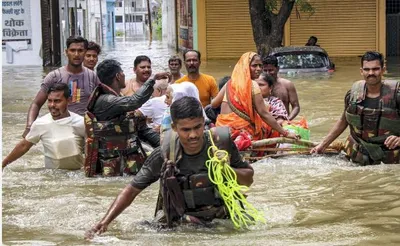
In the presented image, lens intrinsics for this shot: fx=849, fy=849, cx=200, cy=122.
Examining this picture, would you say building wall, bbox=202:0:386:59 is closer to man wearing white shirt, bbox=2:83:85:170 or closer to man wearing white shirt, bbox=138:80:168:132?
man wearing white shirt, bbox=138:80:168:132

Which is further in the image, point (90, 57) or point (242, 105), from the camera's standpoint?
point (90, 57)

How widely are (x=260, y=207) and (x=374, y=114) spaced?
5.92 ft

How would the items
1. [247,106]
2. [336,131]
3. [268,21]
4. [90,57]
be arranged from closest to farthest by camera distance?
[336,131]
[247,106]
[90,57]
[268,21]

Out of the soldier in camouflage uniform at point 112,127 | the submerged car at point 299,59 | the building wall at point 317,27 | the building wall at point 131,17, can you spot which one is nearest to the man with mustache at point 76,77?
the soldier in camouflage uniform at point 112,127

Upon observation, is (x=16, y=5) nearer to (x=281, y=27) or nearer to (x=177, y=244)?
(x=281, y=27)

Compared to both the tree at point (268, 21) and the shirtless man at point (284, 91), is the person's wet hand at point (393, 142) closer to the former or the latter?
the shirtless man at point (284, 91)

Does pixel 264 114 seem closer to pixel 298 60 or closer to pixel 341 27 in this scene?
pixel 298 60

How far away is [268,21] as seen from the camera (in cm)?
2347

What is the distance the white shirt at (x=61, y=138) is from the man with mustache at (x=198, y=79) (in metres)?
2.11

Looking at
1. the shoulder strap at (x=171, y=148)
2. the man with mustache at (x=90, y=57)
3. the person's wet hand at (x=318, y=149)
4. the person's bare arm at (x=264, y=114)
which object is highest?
the man with mustache at (x=90, y=57)

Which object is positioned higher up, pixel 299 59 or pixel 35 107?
pixel 35 107

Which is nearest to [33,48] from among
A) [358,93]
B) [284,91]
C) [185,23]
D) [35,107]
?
[185,23]

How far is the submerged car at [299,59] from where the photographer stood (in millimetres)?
19625

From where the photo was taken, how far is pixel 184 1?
125 ft
